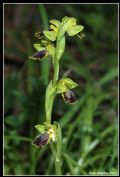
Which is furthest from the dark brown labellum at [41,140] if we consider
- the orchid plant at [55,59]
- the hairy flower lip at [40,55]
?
the hairy flower lip at [40,55]

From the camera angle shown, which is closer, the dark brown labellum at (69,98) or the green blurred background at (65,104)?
the dark brown labellum at (69,98)

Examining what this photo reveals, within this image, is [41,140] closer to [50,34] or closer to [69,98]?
[69,98]

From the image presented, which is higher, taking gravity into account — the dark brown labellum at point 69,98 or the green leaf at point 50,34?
the green leaf at point 50,34

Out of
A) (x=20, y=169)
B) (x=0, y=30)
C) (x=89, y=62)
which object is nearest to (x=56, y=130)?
(x=20, y=169)

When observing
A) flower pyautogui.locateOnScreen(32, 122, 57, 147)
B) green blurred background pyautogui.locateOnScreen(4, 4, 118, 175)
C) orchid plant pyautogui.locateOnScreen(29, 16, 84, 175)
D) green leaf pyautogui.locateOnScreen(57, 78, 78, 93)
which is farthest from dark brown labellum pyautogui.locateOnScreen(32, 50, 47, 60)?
green blurred background pyautogui.locateOnScreen(4, 4, 118, 175)

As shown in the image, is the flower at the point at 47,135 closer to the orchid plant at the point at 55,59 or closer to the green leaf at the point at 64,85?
the orchid plant at the point at 55,59

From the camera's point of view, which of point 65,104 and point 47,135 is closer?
point 47,135

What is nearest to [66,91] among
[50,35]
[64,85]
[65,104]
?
[64,85]
